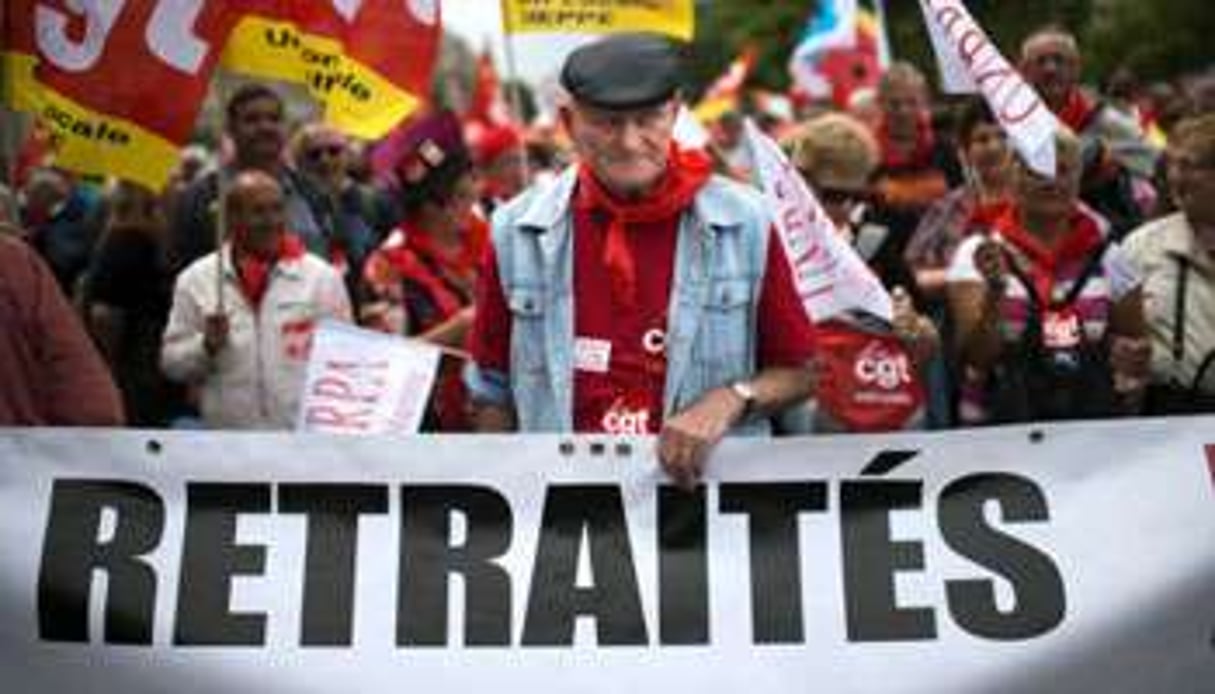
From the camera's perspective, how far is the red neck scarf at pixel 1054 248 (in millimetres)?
7418

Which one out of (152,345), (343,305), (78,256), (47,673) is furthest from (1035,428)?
(78,256)

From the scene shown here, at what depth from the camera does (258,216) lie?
28.3ft

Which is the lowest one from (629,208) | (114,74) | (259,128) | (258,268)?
(629,208)

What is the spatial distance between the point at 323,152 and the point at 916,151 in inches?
97.1

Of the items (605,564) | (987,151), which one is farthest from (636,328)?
(987,151)

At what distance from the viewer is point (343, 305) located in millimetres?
8555

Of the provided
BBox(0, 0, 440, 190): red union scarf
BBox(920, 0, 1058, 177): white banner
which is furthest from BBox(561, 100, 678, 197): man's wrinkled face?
BBox(0, 0, 440, 190): red union scarf

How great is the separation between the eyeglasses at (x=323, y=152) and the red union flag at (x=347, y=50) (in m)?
3.02

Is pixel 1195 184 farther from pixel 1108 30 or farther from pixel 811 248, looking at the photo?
pixel 1108 30

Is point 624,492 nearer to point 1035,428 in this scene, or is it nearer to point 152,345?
point 1035,428

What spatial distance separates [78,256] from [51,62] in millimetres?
5322

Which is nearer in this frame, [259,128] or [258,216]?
[258,216]

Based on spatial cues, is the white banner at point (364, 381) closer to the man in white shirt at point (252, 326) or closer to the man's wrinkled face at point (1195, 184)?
the man in white shirt at point (252, 326)

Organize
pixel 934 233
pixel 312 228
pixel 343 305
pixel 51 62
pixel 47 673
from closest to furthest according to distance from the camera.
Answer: pixel 47 673
pixel 51 62
pixel 343 305
pixel 934 233
pixel 312 228
